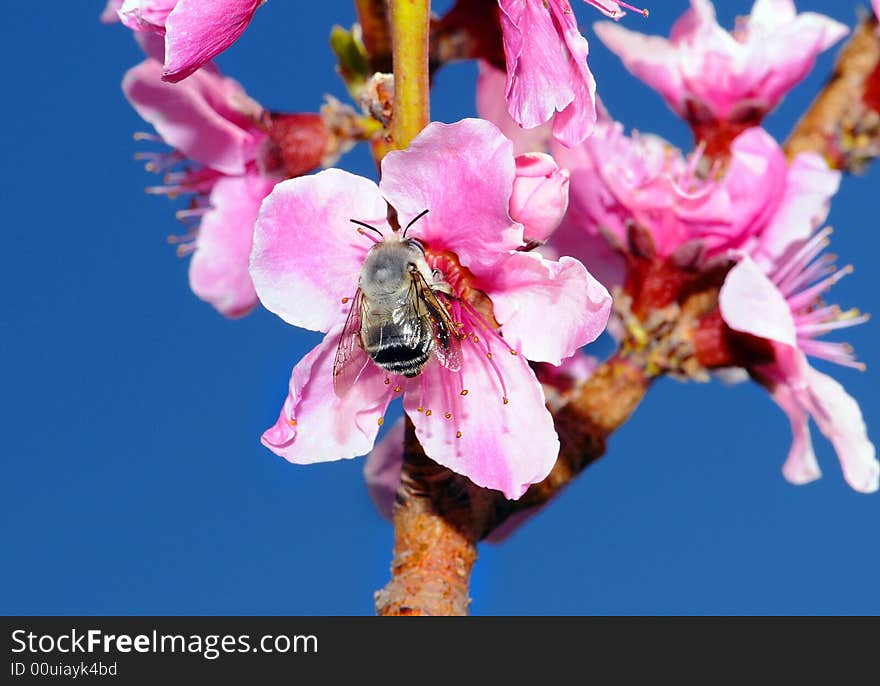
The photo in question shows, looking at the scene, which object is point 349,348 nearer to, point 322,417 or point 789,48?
point 322,417

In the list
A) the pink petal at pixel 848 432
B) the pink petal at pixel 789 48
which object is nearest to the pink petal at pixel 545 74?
the pink petal at pixel 848 432

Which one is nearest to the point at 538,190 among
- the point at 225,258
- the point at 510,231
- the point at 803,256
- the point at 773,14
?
the point at 510,231

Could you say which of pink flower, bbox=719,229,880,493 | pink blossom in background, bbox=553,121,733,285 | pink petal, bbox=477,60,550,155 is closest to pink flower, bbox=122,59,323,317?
pink petal, bbox=477,60,550,155

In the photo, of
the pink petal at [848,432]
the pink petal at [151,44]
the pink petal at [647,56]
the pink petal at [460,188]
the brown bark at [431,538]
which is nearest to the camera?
the pink petal at [460,188]

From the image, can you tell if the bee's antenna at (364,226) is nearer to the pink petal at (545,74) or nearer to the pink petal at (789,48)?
the pink petal at (545,74)

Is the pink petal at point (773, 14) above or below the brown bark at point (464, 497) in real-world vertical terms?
above
